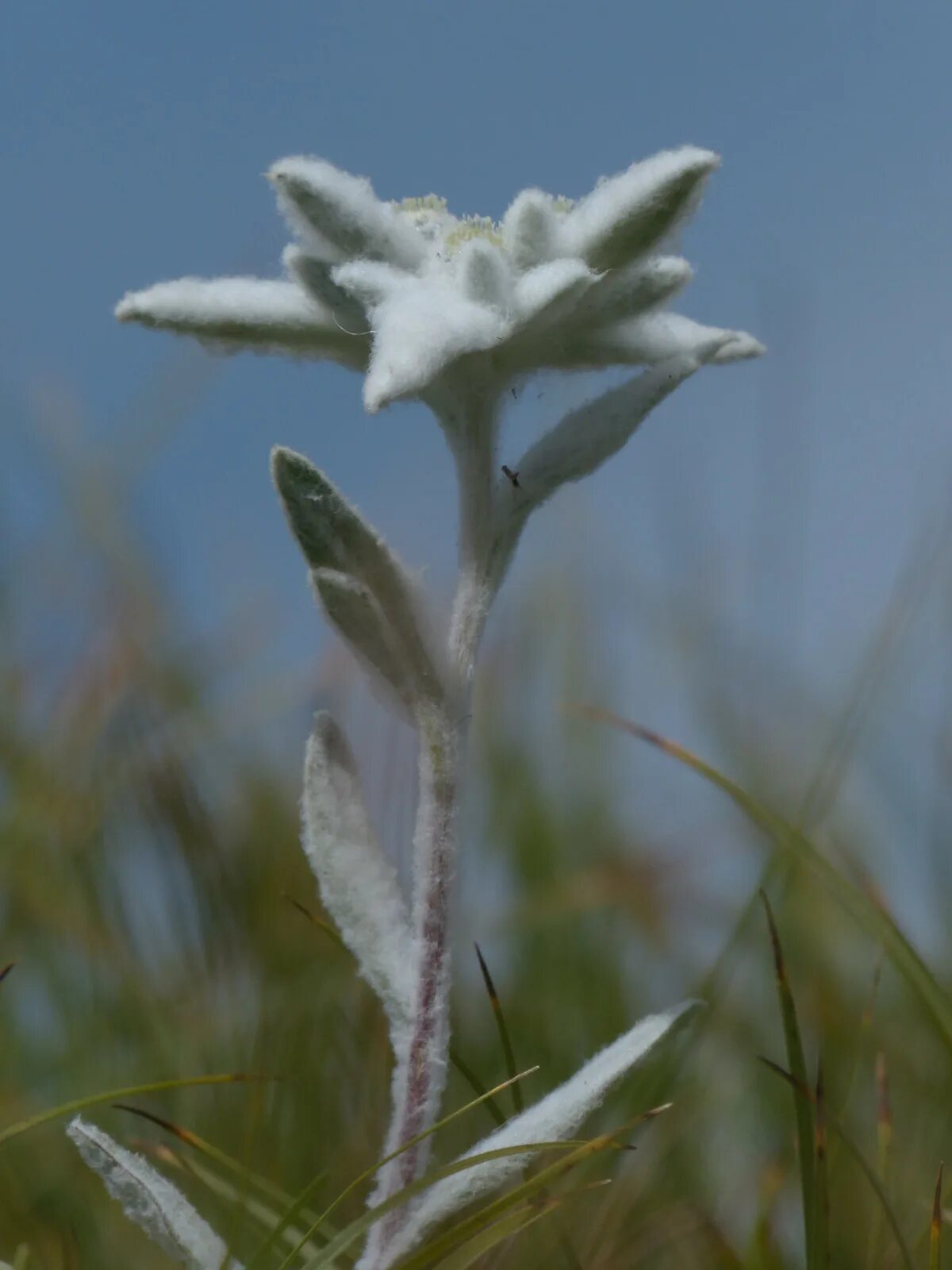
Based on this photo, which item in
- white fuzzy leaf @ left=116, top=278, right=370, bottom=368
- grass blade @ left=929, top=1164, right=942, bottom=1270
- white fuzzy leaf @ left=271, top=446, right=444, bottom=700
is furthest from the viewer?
white fuzzy leaf @ left=116, top=278, right=370, bottom=368

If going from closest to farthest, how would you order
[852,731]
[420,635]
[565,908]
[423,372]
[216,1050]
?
[423,372] < [420,635] < [852,731] < [216,1050] < [565,908]

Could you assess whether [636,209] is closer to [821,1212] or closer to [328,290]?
[328,290]

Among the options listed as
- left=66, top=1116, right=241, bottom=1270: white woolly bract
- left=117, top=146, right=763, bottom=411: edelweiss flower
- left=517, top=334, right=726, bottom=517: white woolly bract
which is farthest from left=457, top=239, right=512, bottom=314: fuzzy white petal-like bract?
left=66, top=1116, right=241, bottom=1270: white woolly bract

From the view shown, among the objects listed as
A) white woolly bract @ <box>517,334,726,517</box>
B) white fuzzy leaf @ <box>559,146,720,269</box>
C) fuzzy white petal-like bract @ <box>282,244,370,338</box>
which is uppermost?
fuzzy white petal-like bract @ <box>282,244,370,338</box>

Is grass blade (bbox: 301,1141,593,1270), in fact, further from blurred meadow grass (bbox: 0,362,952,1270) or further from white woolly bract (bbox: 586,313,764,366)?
white woolly bract (bbox: 586,313,764,366)

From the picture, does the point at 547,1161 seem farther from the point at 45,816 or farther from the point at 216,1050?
the point at 45,816

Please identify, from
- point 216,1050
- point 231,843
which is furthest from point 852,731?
point 231,843

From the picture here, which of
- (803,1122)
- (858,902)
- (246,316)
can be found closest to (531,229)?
(246,316)
